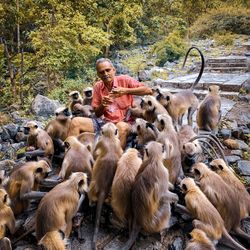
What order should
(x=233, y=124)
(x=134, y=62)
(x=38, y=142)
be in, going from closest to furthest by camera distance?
(x=38, y=142)
(x=233, y=124)
(x=134, y=62)

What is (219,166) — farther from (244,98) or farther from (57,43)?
(57,43)

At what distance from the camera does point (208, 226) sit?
10.8 ft

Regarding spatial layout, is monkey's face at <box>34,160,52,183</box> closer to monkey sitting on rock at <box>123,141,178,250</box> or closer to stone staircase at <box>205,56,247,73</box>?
monkey sitting on rock at <box>123,141,178,250</box>

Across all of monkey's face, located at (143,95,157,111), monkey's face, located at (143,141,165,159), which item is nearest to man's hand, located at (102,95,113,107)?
monkey's face, located at (143,95,157,111)

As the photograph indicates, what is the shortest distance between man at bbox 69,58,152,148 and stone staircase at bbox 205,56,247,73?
7.18 m

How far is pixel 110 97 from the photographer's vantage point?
5.05m

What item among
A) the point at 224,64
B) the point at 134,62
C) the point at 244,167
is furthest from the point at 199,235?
the point at 134,62

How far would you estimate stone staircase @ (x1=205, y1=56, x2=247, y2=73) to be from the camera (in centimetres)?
1162

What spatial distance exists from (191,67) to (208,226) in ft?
32.3

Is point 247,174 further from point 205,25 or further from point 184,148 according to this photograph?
point 205,25

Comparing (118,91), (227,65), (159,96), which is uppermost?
(118,91)

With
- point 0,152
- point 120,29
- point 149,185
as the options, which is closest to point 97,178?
point 149,185

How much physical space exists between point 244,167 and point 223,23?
15.4m

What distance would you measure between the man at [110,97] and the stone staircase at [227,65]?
23.6 feet
